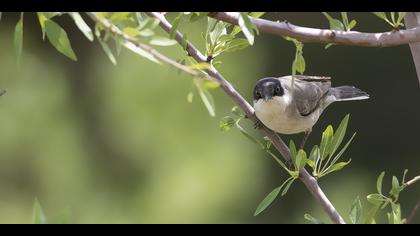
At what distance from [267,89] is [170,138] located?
2234 mm

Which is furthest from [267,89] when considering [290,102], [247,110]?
[247,110]

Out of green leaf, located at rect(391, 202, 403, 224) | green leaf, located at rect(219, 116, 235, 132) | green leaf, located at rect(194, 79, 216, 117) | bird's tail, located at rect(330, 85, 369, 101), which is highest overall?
green leaf, located at rect(194, 79, 216, 117)

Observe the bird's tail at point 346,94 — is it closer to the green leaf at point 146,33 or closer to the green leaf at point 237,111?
the green leaf at point 237,111

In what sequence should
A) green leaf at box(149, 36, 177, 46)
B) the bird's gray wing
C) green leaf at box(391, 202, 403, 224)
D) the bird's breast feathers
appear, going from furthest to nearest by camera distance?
1. the bird's gray wing
2. the bird's breast feathers
3. green leaf at box(391, 202, 403, 224)
4. green leaf at box(149, 36, 177, 46)

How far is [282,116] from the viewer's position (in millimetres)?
2805

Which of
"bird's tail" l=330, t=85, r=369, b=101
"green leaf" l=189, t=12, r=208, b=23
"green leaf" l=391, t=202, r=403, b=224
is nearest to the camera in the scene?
"green leaf" l=189, t=12, r=208, b=23

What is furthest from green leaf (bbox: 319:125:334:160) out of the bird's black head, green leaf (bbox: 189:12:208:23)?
the bird's black head

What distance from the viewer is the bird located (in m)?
2.71

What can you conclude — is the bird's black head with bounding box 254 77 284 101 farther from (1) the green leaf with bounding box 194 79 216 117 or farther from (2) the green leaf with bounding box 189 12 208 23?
(1) the green leaf with bounding box 194 79 216 117

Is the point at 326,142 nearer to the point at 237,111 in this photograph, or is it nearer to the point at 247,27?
the point at 237,111

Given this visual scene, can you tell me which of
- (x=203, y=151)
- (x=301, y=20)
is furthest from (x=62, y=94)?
(x=301, y=20)

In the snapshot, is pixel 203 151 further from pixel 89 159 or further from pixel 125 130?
pixel 89 159

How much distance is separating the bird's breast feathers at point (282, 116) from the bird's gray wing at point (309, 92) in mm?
32

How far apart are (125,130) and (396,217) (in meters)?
4.03
